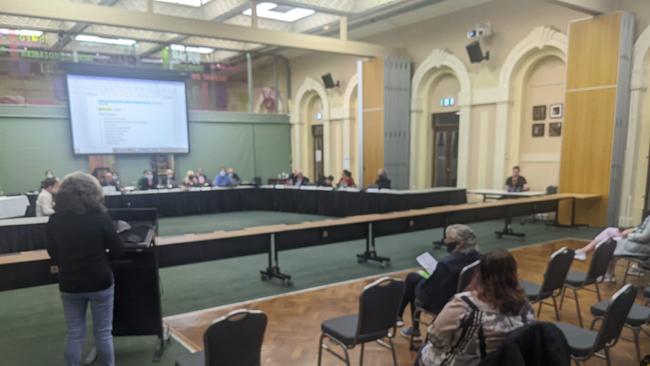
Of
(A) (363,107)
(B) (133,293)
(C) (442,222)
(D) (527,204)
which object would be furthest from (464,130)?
(B) (133,293)

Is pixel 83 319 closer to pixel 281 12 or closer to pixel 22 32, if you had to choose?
pixel 281 12

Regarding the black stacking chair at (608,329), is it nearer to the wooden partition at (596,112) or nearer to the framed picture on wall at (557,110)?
the wooden partition at (596,112)

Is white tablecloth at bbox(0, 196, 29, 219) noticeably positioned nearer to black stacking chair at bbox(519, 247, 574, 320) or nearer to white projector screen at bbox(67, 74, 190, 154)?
white projector screen at bbox(67, 74, 190, 154)

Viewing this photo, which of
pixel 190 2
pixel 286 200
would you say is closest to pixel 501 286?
pixel 286 200

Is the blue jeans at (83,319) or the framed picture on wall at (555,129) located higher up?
the framed picture on wall at (555,129)

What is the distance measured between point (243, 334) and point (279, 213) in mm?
8133

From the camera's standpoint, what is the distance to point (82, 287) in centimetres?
227

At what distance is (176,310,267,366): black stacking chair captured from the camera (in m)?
1.81

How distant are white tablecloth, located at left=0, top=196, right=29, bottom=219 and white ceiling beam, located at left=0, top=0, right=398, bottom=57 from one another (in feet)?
10.3

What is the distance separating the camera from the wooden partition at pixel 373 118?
10.4 m

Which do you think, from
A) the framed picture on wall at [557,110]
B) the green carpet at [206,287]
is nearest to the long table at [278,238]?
the green carpet at [206,287]

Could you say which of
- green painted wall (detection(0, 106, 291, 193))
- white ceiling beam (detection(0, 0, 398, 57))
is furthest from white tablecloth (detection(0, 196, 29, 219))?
green painted wall (detection(0, 106, 291, 193))

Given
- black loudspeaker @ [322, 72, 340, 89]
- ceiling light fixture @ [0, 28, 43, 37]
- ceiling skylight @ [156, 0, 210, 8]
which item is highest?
ceiling skylight @ [156, 0, 210, 8]

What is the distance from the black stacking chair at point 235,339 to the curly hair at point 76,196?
1030mm
